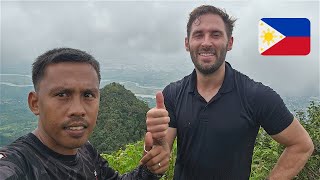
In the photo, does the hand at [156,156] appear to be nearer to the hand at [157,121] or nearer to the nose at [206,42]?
the hand at [157,121]

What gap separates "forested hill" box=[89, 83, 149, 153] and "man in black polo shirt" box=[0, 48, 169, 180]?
60.6ft

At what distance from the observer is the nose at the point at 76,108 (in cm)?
200

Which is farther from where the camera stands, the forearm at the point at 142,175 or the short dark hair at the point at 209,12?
the short dark hair at the point at 209,12

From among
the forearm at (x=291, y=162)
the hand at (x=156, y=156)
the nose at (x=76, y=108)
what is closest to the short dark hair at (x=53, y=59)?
the nose at (x=76, y=108)

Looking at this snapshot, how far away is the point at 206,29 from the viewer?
3246 millimetres

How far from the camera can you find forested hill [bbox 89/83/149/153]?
23.1m

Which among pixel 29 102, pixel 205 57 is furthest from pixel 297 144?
pixel 29 102

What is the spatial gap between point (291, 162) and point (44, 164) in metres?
2.15

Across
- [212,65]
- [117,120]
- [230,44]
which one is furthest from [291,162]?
[117,120]

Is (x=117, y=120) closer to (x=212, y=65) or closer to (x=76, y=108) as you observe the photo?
(x=212, y=65)

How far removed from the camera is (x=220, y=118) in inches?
117

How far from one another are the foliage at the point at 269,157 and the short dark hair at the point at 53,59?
3.22 metres

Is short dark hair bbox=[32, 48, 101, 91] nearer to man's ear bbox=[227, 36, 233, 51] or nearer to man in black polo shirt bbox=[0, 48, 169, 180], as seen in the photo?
man in black polo shirt bbox=[0, 48, 169, 180]

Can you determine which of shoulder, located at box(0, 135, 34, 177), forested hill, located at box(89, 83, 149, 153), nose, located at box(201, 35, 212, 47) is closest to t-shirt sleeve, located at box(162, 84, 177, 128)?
nose, located at box(201, 35, 212, 47)
